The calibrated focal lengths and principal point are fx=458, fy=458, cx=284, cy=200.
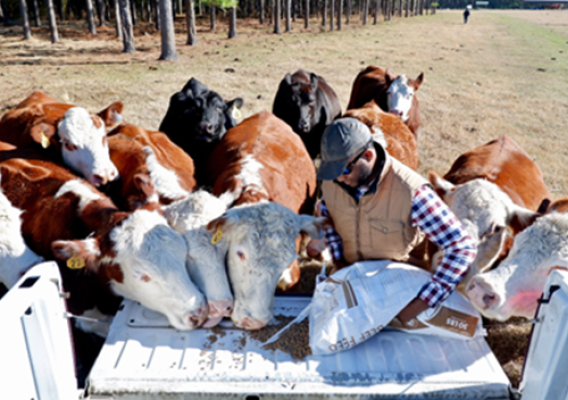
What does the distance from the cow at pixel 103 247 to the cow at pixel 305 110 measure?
12.2ft

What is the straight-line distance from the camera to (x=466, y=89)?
46.2 feet

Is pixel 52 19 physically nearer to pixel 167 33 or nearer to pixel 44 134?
pixel 167 33

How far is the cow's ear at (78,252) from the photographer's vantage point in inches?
120

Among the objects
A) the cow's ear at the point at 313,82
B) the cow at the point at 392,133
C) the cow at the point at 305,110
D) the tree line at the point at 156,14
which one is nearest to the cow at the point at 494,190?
the cow at the point at 392,133

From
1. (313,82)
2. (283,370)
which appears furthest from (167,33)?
(283,370)

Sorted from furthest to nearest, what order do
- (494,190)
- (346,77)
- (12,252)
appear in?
1. (346,77)
2. (494,190)
3. (12,252)

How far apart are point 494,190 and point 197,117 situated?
3.91m

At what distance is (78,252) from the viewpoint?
3.10 m

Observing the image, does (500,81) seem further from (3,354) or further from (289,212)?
(3,354)

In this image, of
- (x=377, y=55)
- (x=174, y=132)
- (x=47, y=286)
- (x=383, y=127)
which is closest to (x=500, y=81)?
(x=377, y=55)

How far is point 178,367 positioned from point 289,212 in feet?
4.30

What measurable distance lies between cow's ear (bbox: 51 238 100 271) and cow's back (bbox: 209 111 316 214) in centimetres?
114

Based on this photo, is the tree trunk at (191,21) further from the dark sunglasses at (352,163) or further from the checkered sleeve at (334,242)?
the dark sunglasses at (352,163)

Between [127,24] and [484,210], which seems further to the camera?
[127,24]
